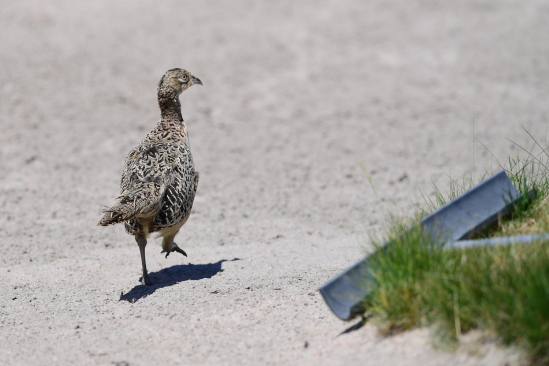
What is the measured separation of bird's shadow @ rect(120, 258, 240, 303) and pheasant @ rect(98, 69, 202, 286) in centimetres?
15

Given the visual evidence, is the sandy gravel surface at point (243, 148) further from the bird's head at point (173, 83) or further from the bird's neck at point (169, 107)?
the bird's head at point (173, 83)

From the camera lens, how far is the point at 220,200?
33.9 ft

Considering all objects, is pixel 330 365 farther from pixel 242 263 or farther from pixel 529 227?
pixel 242 263

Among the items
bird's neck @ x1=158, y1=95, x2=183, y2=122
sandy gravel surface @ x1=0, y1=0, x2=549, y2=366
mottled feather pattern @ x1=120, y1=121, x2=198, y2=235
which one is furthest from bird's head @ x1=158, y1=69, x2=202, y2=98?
sandy gravel surface @ x1=0, y1=0, x2=549, y2=366

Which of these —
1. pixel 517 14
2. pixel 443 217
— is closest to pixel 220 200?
pixel 443 217

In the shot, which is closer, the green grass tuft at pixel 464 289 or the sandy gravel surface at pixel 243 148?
the green grass tuft at pixel 464 289

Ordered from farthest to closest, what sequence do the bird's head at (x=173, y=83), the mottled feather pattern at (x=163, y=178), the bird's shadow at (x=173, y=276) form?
1. the bird's head at (x=173, y=83)
2. the mottled feather pattern at (x=163, y=178)
3. the bird's shadow at (x=173, y=276)

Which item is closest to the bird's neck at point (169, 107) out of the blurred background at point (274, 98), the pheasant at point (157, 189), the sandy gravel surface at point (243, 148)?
the pheasant at point (157, 189)

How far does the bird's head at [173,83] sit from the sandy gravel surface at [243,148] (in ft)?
6.50

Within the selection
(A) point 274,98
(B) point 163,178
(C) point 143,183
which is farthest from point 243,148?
(C) point 143,183

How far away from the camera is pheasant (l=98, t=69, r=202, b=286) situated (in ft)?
19.9

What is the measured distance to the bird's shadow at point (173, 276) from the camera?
20.7 ft

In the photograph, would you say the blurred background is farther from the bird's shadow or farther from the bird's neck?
the bird's neck

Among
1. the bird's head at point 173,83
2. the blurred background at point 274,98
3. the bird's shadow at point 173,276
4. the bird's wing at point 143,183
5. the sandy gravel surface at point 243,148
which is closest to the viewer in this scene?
the sandy gravel surface at point 243,148
